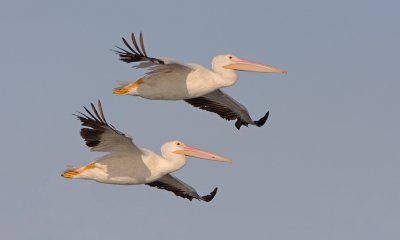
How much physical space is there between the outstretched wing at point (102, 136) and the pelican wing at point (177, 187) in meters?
2.55

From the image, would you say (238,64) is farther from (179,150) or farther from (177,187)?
(177,187)

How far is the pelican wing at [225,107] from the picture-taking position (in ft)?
99.0

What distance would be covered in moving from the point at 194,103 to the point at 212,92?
609mm

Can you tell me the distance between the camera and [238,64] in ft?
92.7

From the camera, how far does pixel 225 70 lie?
27.9 metres

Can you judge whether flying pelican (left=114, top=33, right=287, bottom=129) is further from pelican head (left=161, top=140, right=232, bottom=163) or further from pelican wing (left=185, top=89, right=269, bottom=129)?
pelican wing (left=185, top=89, right=269, bottom=129)

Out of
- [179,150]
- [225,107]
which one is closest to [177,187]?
[179,150]

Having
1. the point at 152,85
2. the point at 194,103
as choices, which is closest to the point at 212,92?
the point at 194,103

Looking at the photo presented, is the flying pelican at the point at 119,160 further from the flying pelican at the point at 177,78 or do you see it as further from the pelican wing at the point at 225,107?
the pelican wing at the point at 225,107

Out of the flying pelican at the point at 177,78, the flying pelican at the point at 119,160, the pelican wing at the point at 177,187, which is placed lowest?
the pelican wing at the point at 177,187

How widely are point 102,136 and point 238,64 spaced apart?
12.0 ft

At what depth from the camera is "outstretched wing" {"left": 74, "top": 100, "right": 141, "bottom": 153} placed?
2548 centimetres

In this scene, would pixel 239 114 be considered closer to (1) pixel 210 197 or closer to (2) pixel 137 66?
(1) pixel 210 197

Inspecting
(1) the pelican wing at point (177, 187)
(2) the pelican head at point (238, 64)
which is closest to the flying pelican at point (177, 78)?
(2) the pelican head at point (238, 64)
